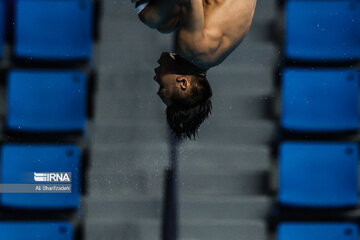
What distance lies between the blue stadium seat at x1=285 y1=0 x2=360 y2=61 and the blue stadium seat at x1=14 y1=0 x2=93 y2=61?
0.58m

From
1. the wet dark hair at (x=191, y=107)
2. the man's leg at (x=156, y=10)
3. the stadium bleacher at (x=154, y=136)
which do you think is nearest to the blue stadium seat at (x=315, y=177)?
the stadium bleacher at (x=154, y=136)

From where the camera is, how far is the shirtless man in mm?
802

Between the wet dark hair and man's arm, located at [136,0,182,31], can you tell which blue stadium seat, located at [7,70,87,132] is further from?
man's arm, located at [136,0,182,31]

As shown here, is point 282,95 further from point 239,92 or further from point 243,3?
point 243,3

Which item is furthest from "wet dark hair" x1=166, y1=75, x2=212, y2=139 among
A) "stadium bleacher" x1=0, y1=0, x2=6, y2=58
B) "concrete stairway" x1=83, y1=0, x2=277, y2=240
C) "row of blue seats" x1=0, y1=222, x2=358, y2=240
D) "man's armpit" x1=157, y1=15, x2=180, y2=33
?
"stadium bleacher" x1=0, y1=0, x2=6, y2=58

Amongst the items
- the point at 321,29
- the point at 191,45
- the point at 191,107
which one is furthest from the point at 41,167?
the point at 321,29

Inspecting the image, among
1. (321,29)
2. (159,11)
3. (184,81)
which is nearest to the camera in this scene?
(159,11)

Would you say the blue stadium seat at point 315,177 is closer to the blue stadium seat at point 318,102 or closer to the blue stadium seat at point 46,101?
the blue stadium seat at point 318,102

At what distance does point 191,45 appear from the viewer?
85 centimetres

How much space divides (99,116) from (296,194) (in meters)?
0.58

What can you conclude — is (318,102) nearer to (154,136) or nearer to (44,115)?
(154,136)

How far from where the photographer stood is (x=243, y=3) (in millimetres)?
966

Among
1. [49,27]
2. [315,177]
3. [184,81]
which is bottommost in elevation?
[315,177]

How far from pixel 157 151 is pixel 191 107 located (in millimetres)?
475
